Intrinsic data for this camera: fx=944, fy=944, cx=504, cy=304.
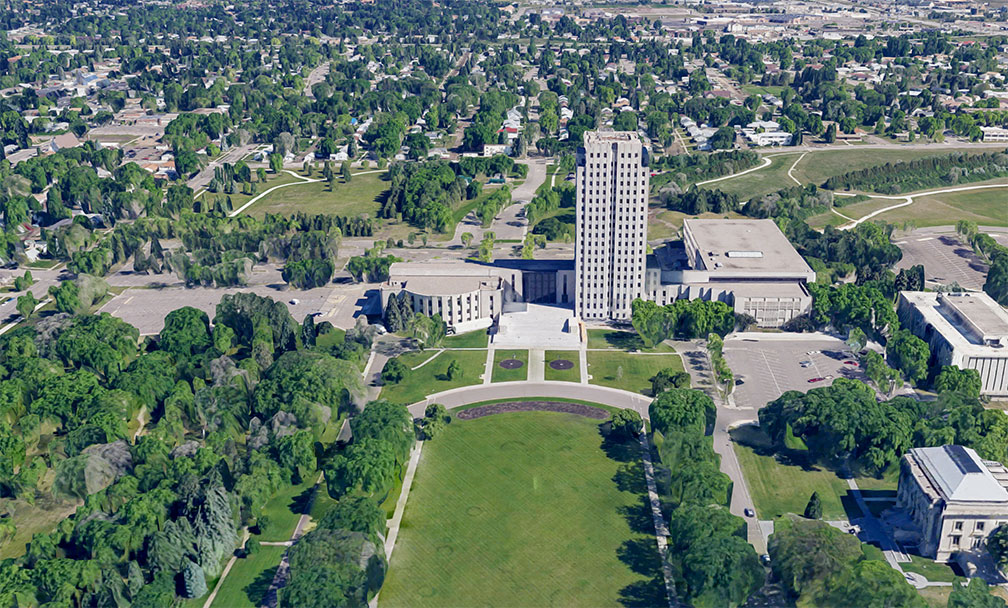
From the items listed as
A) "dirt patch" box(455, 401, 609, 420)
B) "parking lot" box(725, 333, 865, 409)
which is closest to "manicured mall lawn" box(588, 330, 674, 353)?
"parking lot" box(725, 333, 865, 409)

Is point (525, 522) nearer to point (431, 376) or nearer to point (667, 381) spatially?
point (667, 381)

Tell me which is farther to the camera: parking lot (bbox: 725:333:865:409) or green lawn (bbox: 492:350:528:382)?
green lawn (bbox: 492:350:528:382)

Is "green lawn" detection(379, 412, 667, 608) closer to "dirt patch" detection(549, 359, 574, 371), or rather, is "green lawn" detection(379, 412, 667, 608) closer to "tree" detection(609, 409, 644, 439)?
"tree" detection(609, 409, 644, 439)

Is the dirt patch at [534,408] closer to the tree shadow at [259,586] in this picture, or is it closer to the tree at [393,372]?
the tree at [393,372]

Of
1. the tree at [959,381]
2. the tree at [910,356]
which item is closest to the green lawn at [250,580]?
the tree at [959,381]

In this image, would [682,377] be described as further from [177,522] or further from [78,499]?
[78,499]

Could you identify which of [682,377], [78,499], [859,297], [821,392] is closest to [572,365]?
[682,377]
